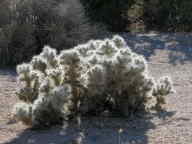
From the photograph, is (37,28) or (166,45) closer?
(37,28)

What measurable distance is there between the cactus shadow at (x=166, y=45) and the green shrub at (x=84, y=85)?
369 cm

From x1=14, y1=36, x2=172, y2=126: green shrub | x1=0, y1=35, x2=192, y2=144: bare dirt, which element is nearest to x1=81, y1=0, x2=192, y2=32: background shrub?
x1=0, y1=35, x2=192, y2=144: bare dirt

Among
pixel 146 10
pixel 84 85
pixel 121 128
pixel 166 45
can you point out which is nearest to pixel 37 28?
pixel 166 45

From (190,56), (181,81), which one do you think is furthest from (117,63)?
(190,56)

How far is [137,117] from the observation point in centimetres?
589

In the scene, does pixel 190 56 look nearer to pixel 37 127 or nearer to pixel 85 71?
pixel 85 71

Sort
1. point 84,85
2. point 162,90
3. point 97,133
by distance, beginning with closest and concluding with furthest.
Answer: point 97,133 → point 84,85 → point 162,90

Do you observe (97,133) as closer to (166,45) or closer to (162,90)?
(162,90)

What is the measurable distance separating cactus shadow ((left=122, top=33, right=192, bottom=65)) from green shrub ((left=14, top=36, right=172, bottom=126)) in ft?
12.1

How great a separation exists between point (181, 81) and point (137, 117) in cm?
236

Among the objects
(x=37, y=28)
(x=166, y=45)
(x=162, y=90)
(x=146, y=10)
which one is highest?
(x=146, y=10)

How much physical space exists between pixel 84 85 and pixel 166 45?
5.42 metres

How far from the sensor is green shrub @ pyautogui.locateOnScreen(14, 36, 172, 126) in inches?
218

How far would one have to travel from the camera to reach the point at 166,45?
11.0 metres
